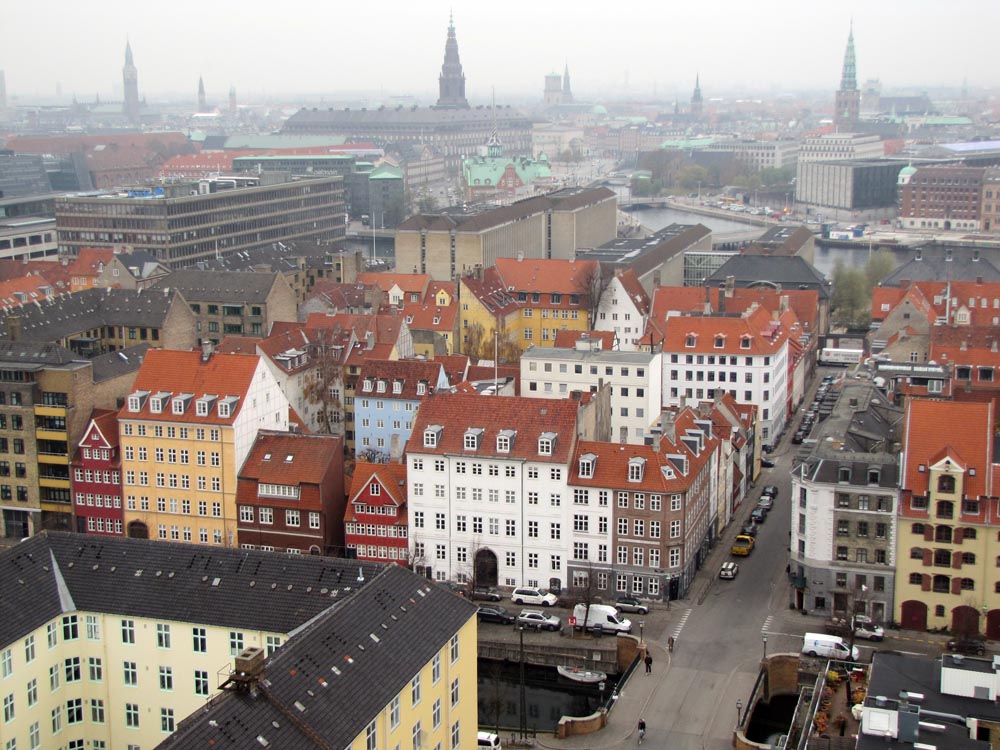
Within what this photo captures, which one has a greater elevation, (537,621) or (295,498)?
(295,498)

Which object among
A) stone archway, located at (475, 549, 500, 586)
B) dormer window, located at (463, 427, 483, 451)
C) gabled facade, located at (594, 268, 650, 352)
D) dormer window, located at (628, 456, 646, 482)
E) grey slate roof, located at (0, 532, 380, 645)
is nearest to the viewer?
grey slate roof, located at (0, 532, 380, 645)

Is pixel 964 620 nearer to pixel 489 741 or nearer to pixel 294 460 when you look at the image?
pixel 489 741

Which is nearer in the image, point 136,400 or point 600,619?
point 600,619

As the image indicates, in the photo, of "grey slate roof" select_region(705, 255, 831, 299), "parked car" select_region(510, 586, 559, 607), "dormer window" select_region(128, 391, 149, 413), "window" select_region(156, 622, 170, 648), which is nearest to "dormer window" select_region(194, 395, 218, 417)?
"dormer window" select_region(128, 391, 149, 413)

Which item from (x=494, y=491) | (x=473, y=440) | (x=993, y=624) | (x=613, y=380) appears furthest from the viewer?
(x=613, y=380)

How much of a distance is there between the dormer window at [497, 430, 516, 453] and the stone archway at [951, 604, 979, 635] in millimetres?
20071

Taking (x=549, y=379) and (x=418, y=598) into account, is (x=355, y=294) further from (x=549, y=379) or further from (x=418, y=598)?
(x=418, y=598)

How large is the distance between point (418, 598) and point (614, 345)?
5275 centimetres

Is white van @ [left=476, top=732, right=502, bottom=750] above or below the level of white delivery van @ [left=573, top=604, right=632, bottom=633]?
below

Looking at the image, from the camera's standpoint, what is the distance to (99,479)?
6769 cm

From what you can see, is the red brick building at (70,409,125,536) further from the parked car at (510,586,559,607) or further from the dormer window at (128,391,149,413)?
the parked car at (510,586,559,607)

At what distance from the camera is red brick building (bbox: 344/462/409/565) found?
63031 mm

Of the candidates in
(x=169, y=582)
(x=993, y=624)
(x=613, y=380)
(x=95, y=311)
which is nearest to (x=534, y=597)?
(x=993, y=624)

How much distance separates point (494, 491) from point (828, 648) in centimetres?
1637
